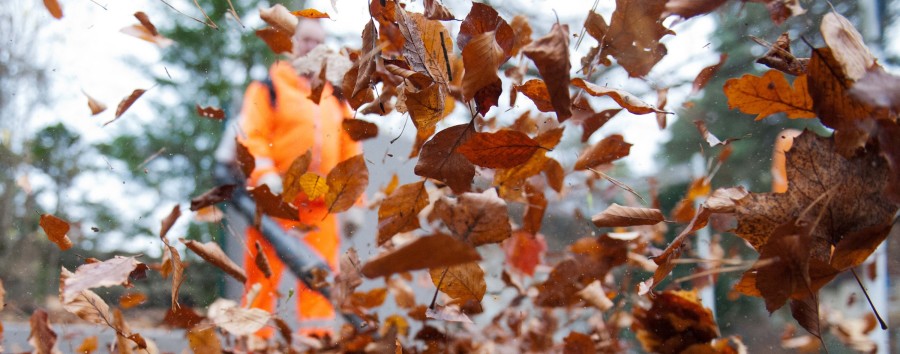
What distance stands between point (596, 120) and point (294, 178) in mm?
394

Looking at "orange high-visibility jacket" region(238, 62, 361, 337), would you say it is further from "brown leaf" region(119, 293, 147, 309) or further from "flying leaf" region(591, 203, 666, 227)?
"flying leaf" region(591, 203, 666, 227)

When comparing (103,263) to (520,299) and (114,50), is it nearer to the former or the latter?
(114,50)

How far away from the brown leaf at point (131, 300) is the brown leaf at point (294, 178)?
268mm

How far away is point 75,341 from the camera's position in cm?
68

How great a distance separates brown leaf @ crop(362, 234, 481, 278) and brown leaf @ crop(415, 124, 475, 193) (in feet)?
0.52

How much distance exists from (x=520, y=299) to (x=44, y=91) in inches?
35.8

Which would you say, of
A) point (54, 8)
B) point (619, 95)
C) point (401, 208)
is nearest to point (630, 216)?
point (619, 95)

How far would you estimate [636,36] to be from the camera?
1.46ft

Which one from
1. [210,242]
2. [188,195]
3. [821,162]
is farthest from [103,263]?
[821,162]

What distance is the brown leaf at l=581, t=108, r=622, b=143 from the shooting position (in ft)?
1.87

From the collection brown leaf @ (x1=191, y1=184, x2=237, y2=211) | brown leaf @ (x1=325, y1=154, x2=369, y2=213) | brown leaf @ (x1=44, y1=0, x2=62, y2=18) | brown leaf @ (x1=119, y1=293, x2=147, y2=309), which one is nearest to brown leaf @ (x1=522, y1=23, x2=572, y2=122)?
brown leaf @ (x1=325, y1=154, x2=369, y2=213)

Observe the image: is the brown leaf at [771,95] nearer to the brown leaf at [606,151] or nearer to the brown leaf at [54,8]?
the brown leaf at [606,151]

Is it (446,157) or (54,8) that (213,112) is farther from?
(446,157)

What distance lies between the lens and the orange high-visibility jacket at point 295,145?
685 millimetres
